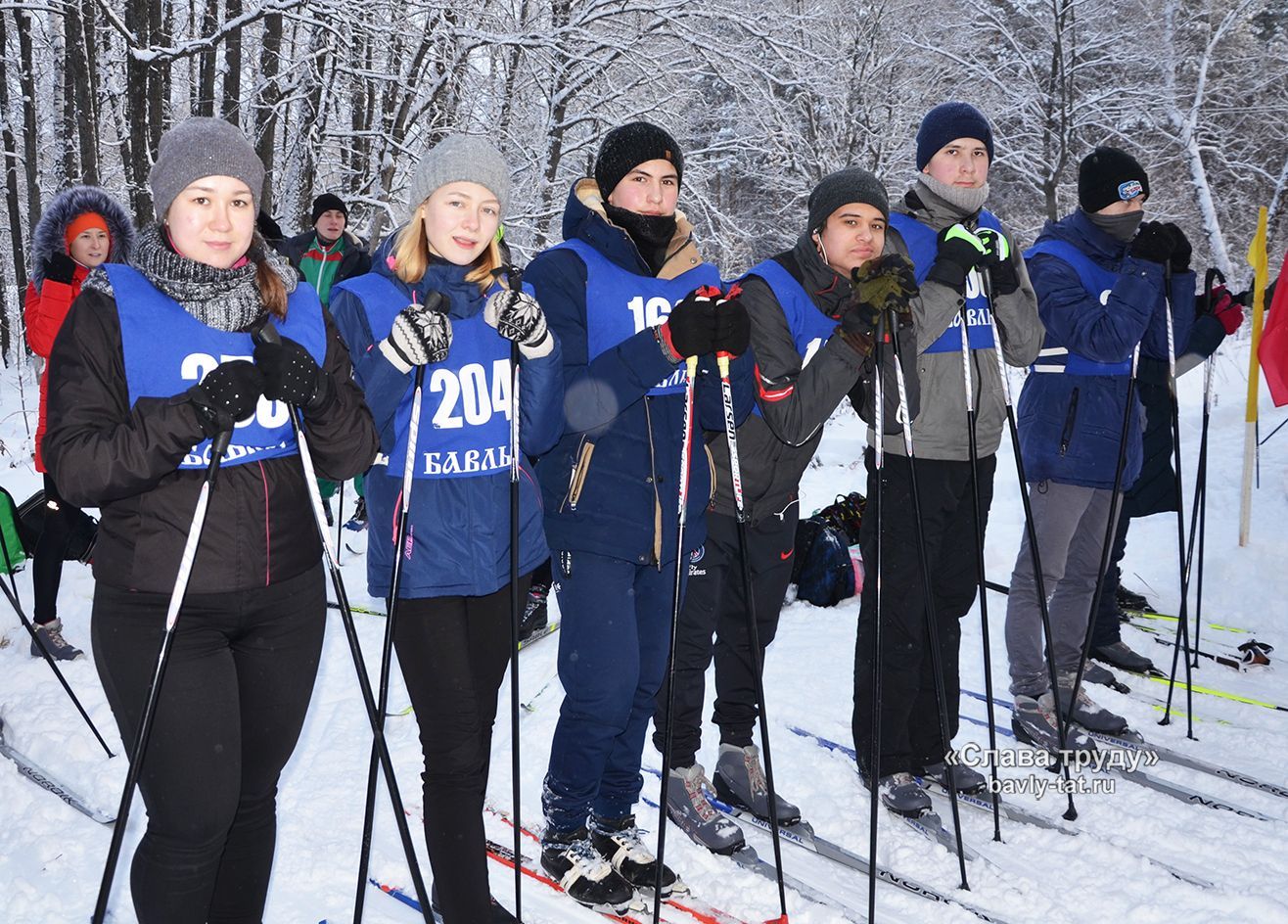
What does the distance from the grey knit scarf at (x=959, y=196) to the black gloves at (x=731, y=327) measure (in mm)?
1259

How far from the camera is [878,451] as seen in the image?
3127 millimetres

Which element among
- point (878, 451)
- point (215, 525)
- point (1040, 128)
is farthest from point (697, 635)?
point (1040, 128)

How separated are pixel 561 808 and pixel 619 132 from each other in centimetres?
205

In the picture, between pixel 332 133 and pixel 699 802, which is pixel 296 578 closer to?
pixel 699 802

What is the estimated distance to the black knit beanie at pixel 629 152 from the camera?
2.91 meters

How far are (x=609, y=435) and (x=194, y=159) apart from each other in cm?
126

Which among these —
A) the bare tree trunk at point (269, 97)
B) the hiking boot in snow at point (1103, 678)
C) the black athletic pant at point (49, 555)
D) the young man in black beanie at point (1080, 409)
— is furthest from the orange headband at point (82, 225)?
the bare tree trunk at point (269, 97)

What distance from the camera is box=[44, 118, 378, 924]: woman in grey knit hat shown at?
2.01m

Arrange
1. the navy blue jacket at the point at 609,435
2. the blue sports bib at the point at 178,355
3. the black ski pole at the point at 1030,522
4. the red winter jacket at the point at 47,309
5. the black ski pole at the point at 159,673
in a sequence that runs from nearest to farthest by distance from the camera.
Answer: the black ski pole at the point at 159,673
the blue sports bib at the point at 178,355
the navy blue jacket at the point at 609,435
the black ski pole at the point at 1030,522
the red winter jacket at the point at 47,309

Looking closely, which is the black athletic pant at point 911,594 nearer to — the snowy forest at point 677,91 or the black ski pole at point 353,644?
the black ski pole at point 353,644

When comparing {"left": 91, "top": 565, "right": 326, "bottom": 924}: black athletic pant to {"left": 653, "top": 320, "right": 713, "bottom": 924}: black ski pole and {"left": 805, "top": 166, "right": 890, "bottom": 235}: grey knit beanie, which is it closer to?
{"left": 653, "top": 320, "right": 713, "bottom": 924}: black ski pole

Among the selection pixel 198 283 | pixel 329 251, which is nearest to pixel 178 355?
pixel 198 283

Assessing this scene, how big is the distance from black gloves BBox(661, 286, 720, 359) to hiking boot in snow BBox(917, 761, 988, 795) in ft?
6.75

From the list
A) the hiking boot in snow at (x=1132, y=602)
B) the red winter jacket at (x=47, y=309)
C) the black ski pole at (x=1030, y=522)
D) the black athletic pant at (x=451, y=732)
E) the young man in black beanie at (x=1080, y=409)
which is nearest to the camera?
the black athletic pant at (x=451, y=732)
